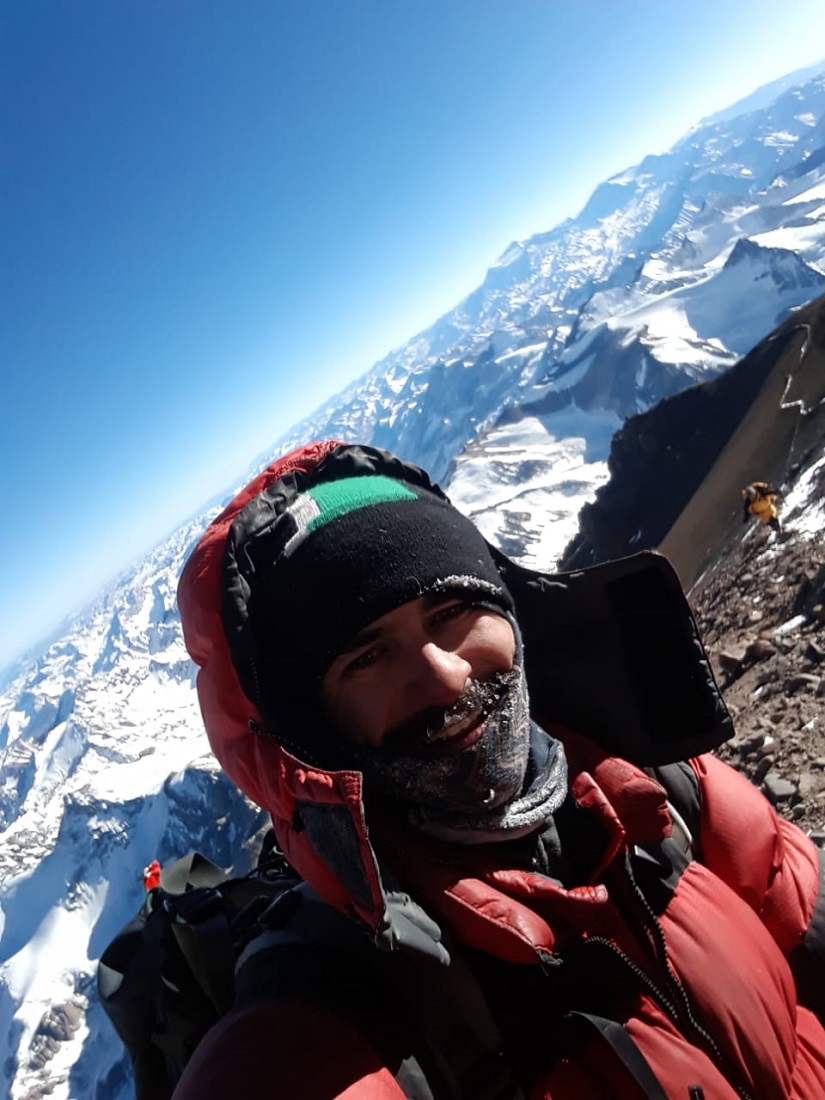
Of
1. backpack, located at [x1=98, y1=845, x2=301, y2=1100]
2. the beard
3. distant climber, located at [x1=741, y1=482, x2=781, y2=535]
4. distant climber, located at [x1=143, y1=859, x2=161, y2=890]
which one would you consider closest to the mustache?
the beard

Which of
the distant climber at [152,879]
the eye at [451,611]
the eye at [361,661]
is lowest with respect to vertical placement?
the distant climber at [152,879]

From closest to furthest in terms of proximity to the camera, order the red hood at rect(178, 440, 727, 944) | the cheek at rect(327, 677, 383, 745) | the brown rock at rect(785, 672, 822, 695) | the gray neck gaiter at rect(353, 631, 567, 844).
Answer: the red hood at rect(178, 440, 727, 944) → the gray neck gaiter at rect(353, 631, 567, 844) → the cheek at rect(327, 677, 383, 745) → the brown rock at rect(785, 672, 822, 695)

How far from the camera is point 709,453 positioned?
201 feet

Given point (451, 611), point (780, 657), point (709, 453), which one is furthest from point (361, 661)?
point (709, 453)

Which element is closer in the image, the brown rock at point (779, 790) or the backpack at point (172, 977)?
the backpack at point (172, 977)

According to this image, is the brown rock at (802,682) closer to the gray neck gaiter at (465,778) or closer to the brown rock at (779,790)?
the brown rock at (779,790)

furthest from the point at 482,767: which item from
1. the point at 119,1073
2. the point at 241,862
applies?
the point at 119,1073

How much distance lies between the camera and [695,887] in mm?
2510

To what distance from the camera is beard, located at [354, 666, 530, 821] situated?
2406 mm

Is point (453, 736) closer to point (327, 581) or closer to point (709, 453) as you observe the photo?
point (327, 581)

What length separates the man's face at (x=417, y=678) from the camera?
96.3 inches

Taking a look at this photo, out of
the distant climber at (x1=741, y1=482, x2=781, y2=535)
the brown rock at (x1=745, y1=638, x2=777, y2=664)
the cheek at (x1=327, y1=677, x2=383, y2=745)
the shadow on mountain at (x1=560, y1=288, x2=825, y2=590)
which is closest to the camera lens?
the cheek at (x1=327, y1=677, x2=383, y2=745)

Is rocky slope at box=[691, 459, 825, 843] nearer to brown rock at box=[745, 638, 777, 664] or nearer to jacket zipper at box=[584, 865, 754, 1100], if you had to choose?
brown rock at box=[745, 638, 777, 664]

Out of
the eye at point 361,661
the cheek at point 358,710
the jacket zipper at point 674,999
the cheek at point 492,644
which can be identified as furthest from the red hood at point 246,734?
the jacket zipper at point 674,999
